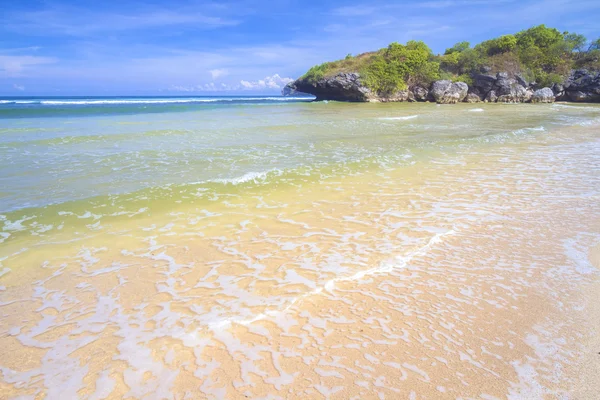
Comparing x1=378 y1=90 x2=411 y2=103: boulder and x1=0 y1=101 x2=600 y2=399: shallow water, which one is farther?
x1=378 y1=90 x2=411 y2=103: boulder

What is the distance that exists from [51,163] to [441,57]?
5890 centimetres

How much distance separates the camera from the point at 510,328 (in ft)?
9.48

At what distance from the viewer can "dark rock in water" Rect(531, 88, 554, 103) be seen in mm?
47625

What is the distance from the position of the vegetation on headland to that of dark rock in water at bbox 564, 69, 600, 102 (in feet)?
5.12

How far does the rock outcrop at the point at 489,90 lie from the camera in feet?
157

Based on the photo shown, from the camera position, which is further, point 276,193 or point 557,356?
point 276,193

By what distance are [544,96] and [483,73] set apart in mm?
8689

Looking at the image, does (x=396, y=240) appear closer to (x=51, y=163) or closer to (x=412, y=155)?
(x=412, y=155)

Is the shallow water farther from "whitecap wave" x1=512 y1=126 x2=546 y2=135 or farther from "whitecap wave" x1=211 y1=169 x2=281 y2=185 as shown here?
"whitecap wave" x1=512 y1=126 x2=546 y2=135

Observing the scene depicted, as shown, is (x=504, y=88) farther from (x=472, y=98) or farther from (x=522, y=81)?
(x=472, y=98)

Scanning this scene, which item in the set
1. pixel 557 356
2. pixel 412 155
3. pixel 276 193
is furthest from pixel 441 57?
pixel 557 356

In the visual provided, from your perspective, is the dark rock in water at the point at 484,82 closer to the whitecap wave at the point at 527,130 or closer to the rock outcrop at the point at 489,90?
the rock outcrop at the point at 489,90

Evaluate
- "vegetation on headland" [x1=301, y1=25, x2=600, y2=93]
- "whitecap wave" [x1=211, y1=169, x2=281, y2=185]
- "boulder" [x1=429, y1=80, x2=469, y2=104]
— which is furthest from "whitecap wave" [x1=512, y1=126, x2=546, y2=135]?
"vegetation on headland" [x1=301, y1=25, x2=600, y2=93]

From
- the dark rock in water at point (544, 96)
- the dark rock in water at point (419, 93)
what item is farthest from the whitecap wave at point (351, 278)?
the dark rock in water at point (544, 96)
